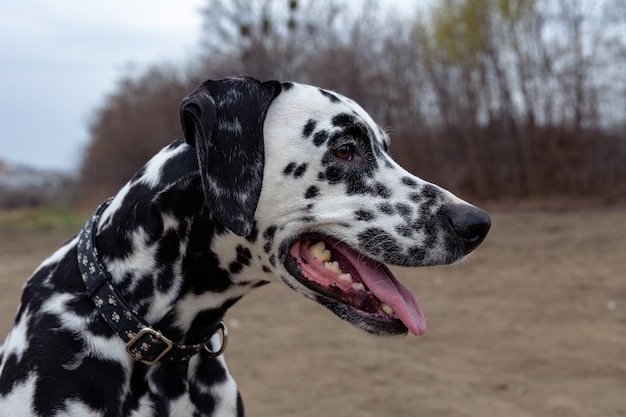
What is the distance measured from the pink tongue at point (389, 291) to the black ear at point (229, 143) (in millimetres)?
435

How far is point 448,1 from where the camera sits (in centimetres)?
1747

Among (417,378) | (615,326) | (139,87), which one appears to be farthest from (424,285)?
(139,87)

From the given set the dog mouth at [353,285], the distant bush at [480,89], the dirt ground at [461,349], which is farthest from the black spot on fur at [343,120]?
the distant bush at [480,89]

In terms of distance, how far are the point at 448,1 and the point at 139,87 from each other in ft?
53.6

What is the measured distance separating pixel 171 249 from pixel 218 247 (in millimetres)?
162

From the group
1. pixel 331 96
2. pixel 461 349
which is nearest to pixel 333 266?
pixel 331 96

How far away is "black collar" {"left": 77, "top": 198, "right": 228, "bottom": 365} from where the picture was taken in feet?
7.34

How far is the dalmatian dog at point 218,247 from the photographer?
2.23 meters

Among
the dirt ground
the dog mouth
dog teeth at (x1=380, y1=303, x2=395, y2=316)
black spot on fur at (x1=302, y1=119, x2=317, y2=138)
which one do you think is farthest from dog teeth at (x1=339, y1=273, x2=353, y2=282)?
the dirt ground

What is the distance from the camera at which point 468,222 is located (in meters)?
2.31

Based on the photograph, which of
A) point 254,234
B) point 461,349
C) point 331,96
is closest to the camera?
point 254,234

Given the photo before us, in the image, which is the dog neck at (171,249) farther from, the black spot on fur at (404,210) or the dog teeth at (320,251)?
the black spot on fur at (404,210)

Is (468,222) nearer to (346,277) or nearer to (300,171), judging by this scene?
(346,277)

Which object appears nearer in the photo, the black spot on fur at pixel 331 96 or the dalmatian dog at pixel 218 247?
the dalmatian dog at pixel 218 247
